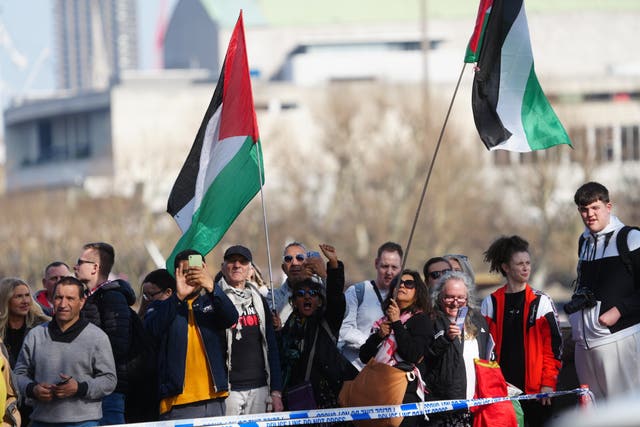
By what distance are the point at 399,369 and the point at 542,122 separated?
238 centimetres

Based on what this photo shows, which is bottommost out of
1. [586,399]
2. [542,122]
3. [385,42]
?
[586,399]

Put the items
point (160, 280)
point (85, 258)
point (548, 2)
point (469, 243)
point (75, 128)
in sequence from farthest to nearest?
1. point (548, 2)
2. point (75, 128)
3. point (469, 243)
4. point (160, 280)
5. point (85, 258)

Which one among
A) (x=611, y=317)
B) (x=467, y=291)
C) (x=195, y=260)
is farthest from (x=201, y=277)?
(x=611, y=317)

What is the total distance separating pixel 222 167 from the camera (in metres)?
11.6

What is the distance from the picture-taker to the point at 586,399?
10.2 metres

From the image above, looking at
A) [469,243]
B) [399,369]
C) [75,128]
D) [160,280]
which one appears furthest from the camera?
[75,128]

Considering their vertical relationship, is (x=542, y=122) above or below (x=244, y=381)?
above

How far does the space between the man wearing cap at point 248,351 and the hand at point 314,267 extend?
1.66 ft

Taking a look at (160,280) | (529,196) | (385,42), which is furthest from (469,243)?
(385,42)

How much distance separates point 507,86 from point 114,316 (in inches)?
133

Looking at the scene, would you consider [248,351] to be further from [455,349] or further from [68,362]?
[455,349]

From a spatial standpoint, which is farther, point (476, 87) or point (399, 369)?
point (476, 87)

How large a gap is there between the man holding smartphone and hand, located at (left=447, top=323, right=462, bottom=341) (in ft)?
7.41

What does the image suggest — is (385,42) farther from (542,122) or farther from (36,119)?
(542,122)
